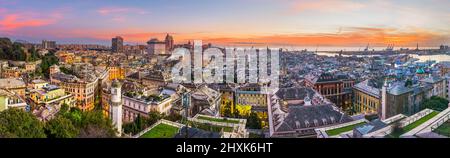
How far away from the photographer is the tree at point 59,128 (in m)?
3.10

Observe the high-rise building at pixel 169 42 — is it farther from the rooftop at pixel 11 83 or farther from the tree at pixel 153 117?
the rooftop at pixel 11 83

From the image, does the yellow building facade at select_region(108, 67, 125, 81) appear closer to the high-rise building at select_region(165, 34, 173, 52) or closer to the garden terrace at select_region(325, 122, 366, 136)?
the high-rise building at select_region(165, 34, 173, 52)

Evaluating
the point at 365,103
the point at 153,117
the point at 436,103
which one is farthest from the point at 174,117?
the point at 436,103

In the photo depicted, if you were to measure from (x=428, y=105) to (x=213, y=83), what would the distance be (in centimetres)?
204

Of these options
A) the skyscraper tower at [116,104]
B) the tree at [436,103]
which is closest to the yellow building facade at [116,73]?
the skyscraper tower at [116,104]

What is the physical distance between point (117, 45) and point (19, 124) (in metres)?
1.05

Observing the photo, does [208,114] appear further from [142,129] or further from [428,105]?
[428,105]

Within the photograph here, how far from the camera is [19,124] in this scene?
319 centimetres

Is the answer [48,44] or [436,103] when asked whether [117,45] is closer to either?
[48,44]

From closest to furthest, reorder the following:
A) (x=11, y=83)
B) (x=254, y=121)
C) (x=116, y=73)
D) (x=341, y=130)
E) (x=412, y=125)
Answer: (x=412, y=125), (x=341, y=130), (x=254, y=121), (x=11, y=83), (x=116, y=73)

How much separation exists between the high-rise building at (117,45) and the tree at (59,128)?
30.6 inches

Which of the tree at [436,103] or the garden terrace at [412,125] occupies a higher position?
the tree at [436,103]

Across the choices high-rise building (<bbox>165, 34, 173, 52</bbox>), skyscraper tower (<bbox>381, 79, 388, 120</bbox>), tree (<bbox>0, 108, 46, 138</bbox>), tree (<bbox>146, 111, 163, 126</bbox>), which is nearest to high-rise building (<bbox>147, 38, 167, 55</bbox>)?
high-rise building (<bbox>165, 34, 173, 52</bbox>)

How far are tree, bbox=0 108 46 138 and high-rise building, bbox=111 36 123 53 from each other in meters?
0.91
